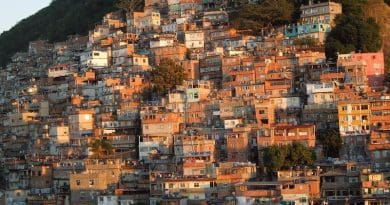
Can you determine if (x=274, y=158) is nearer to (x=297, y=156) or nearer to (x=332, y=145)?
(x=297, y=156)

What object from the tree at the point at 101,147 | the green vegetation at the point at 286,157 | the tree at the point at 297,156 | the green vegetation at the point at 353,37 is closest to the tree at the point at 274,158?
the green vegetation at the point at 286,157

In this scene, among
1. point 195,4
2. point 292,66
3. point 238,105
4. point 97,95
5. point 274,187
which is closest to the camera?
point 274,187

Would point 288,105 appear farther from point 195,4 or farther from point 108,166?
point 195,4

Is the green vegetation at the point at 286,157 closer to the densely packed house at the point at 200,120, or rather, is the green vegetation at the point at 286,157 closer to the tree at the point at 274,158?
the tree at the point at 274,158

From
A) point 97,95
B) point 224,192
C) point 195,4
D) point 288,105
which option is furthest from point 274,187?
point 195,4

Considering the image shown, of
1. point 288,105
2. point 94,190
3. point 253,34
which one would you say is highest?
point 253,34

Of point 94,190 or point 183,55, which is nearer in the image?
point 94,190

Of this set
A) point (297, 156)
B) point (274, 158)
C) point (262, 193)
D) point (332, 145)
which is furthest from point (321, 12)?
point (262, 193)

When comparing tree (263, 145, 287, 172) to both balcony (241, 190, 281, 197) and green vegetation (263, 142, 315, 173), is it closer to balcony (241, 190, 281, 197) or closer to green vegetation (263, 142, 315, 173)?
green vegetation (263, 142, 315, 173)
